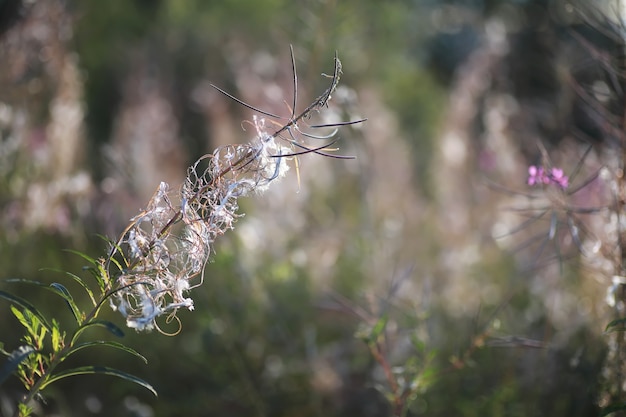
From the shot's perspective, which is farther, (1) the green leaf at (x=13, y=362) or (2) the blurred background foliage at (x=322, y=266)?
(2) the blurred background foliage at (x=322, y=266)

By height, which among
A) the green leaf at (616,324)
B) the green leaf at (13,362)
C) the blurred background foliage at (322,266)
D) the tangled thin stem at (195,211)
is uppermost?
the tangled thin stem at (195,211)

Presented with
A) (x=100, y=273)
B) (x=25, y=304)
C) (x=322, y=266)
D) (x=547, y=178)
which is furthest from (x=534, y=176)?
(x=322, y=266)

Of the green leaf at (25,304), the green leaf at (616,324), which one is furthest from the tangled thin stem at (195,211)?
the green leaf at (616,324)

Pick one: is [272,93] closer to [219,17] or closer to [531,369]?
[531,369]

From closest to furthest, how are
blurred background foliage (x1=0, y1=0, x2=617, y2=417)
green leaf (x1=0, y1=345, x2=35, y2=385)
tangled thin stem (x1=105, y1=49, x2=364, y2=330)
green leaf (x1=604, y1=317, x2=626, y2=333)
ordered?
green leaf (x1=0, y1=345, x2=35, y2=385) → tangled thin stem (x1=105, y1=49, x2=364, y2=330) → green leaf (x1=604, y1=317, x2=626, y2=333) → blurred background foliage (x1=0, y1=0, x2=617, y2=417)

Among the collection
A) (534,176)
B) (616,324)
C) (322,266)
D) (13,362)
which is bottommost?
(322,266)

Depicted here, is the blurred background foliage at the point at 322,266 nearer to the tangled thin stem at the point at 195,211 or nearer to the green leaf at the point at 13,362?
the tangled thin stem at the point at 195,211

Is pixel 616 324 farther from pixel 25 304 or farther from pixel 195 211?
pixel 25 304

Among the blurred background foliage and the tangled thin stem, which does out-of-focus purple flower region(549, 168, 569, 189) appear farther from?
the tangled thin stem

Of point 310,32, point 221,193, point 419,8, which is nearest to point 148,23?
point 419,8

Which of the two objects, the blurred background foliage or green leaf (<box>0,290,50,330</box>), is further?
the blurred background foliage

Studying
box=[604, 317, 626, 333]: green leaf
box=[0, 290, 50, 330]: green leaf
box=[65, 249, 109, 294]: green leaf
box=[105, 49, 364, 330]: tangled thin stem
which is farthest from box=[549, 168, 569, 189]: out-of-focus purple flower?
box=[0, 290, 50, 330]: green leaf
